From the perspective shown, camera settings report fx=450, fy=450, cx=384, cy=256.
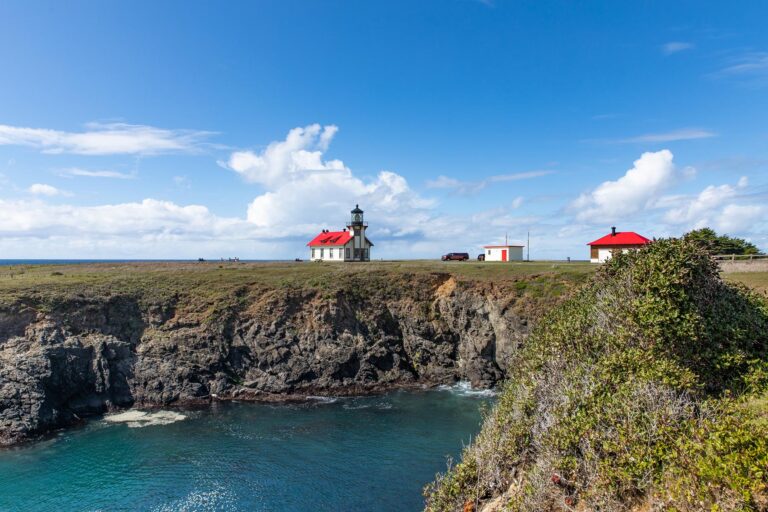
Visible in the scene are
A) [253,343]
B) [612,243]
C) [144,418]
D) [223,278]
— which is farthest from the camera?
[612,243]

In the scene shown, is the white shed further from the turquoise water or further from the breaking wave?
the turquoise water

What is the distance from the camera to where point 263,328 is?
180 ft

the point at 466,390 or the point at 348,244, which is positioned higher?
the point at 348,244

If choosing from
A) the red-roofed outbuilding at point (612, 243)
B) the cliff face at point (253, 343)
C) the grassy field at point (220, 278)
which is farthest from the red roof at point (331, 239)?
the red-roofed outbuilding at point (612, 243)

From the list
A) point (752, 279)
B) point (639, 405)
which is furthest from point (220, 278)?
point (752, 279)

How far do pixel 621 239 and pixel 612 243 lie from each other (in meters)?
1.56

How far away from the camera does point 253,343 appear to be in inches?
2109

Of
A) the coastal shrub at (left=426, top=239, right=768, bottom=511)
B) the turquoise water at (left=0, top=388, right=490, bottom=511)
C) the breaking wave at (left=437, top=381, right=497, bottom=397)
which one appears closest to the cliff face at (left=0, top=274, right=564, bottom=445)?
the breaking wave at (left=437, top=381, right=497, bottom=397)

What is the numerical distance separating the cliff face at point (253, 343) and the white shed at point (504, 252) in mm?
29167

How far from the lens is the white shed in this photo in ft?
291

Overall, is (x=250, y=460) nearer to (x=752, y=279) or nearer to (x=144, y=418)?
(x=144, y=418)

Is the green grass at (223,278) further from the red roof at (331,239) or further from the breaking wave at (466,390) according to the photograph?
the red roof at (331,239)

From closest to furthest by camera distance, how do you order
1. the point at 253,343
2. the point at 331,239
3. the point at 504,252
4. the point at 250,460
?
the point at 250,460
the point at 253,343
the point at 504,252
the point at 331,239

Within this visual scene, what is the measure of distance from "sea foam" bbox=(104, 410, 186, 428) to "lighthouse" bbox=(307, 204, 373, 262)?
53.6 metres
